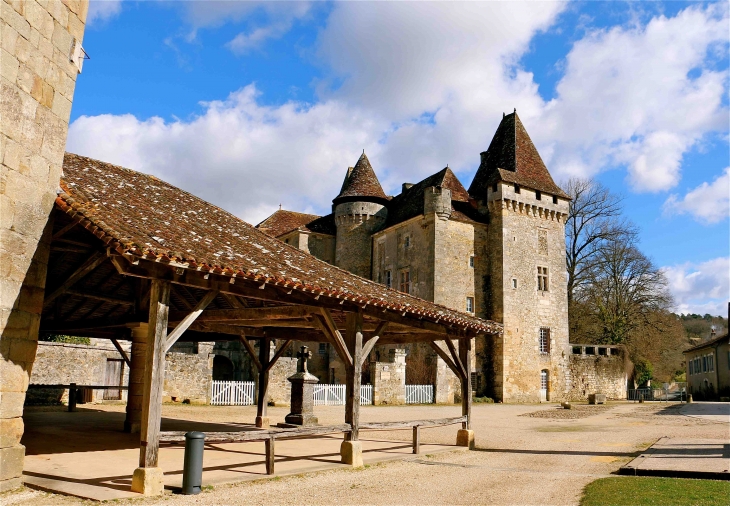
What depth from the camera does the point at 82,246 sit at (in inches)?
364

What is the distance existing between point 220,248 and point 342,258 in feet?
95.2

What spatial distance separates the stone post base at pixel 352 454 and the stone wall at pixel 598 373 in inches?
1080

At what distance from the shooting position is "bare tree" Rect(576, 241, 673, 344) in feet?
131

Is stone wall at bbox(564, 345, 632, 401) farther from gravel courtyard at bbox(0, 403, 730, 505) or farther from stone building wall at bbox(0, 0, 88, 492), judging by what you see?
stone building wall at bbox(0, 0, 88, 492)

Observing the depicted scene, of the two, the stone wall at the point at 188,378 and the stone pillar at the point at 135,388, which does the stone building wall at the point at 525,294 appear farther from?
the stone pillar at the point at 135,388

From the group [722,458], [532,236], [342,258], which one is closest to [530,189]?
[532,236]

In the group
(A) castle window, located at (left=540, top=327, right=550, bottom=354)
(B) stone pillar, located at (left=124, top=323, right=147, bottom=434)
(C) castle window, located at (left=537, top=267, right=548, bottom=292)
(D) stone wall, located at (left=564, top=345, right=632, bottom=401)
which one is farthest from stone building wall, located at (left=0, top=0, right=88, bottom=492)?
(D) stone wall, located at (left=564, top=345, right=632, bottom=401)

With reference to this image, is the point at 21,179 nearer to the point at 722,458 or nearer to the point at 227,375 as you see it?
the point at 722,458

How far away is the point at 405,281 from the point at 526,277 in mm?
6866

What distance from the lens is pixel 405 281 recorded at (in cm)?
3428

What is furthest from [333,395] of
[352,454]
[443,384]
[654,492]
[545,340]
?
[654,492]

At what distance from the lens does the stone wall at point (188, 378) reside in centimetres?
2222

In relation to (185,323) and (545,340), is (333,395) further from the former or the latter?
(185,323)

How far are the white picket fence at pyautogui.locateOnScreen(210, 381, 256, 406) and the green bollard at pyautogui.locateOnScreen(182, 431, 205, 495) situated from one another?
54.0 ft
